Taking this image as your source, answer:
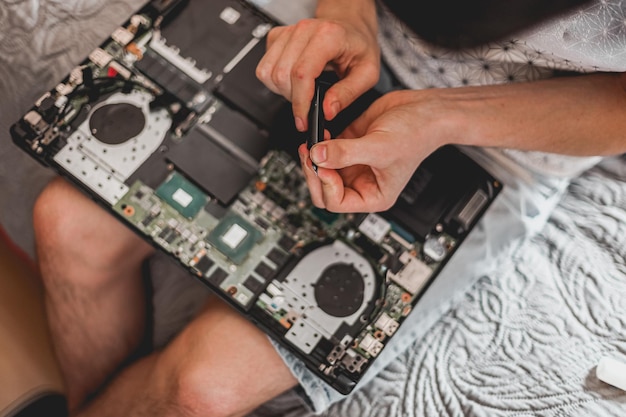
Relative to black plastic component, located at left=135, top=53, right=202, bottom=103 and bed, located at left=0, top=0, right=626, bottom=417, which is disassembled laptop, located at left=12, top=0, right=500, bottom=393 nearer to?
black plastic component, located at left=135, top=53, right=202, bottom=103

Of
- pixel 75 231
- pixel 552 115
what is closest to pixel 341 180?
pixel 552 115

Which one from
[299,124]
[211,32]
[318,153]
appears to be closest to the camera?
[318,153]

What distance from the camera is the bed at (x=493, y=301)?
0.90m

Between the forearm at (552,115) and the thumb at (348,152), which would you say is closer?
the thumb at (348,152)

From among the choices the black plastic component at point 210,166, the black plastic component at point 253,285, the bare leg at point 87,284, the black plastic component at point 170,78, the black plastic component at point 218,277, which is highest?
the black plastic component at point 170,78

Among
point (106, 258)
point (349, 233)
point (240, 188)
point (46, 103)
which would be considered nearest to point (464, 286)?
point (349, 233)

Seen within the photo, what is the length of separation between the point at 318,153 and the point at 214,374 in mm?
352

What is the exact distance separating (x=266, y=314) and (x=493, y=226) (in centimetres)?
35

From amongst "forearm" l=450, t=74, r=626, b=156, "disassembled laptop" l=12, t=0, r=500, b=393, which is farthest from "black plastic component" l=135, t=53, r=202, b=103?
"forearm" l=450, t=74, r=626, b=156

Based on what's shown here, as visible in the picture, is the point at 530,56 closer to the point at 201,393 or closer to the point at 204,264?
the point at 204,264

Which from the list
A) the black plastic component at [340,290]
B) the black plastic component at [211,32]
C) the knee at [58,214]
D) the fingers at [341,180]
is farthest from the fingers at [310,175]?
the knee at [58,214]

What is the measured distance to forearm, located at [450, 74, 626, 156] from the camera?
0.80 metres

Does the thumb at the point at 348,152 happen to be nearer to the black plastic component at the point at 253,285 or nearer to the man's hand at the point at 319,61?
the man's hand at the point at 319,61

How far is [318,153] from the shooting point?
69cm
